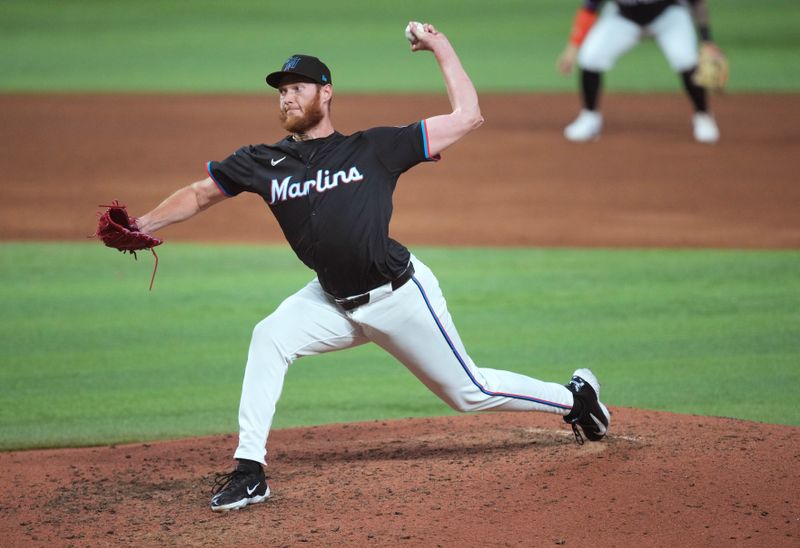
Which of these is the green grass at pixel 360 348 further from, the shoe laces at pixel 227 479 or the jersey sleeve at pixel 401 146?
the jersey sleeve at pixel 401 146

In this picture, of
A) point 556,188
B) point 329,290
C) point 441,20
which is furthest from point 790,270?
point 441,20

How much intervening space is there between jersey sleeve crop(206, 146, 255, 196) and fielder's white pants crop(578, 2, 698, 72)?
8815mm

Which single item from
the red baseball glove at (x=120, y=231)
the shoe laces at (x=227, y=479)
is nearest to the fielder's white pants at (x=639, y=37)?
the red baseball glove at (x=120, y=231)

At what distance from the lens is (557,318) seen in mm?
7664

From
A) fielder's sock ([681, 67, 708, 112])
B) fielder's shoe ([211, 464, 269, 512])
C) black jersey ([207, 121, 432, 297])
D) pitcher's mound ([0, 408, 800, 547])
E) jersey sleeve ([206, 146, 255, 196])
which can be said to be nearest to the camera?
pitcher's mound ([0, 408, 800, 547])

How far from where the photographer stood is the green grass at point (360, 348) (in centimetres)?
625

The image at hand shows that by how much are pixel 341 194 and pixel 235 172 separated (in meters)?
0.47

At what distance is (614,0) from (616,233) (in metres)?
4.24

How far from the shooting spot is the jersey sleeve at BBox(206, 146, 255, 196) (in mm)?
4848

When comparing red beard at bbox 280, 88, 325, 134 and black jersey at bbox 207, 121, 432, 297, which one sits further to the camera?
red beard at bbox 280, 88, 325, 134

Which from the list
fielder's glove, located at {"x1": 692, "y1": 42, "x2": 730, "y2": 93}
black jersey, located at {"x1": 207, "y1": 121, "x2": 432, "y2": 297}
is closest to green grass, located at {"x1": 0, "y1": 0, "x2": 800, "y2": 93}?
fielder's glove, located at {"x1": 692, "y1": 42, "x2": 730, "y2": 93}

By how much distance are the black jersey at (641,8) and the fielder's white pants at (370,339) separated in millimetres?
8716

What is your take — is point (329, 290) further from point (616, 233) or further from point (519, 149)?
point (519, 149)

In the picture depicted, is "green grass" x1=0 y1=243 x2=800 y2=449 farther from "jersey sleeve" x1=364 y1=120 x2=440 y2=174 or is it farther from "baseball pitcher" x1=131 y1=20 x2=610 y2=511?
"jersey sleeve" x1=364 y1=120 x2=440 y2=174
